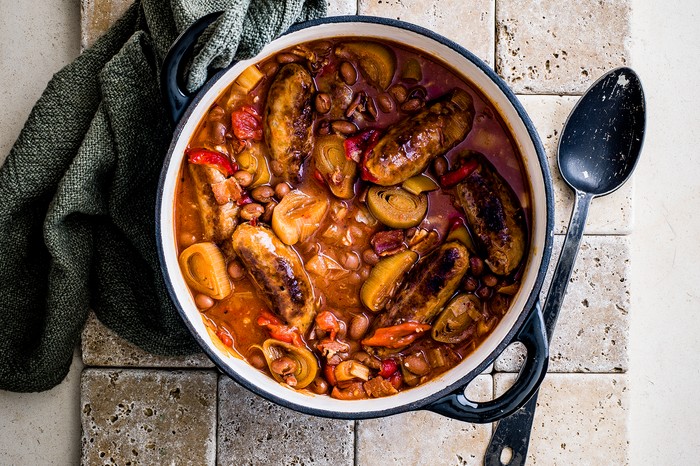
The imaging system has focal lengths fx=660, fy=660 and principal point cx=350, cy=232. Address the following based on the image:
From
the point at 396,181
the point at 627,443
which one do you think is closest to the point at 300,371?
the point at 396,181

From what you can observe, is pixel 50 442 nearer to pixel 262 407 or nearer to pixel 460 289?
pixel 262 407

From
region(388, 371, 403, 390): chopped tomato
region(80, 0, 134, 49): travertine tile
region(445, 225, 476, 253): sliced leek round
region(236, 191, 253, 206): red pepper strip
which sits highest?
region(80, 0, 134, 49): travertine tile

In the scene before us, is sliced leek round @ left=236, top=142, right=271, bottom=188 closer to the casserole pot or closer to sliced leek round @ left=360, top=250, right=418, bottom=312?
the casserole pot

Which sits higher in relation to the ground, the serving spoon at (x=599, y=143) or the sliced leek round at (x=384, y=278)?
the serving spoon at (x=599, y=143)

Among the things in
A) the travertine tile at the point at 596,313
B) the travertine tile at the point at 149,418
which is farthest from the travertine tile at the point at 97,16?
the travertine tile at the point at 596,313

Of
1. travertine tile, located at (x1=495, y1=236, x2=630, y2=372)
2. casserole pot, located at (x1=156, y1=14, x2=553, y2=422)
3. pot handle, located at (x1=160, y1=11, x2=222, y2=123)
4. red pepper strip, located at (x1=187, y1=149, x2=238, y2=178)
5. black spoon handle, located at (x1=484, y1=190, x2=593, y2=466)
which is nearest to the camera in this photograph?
pot handle, located at (x1=160, y1=11, x2=222, y2=123)

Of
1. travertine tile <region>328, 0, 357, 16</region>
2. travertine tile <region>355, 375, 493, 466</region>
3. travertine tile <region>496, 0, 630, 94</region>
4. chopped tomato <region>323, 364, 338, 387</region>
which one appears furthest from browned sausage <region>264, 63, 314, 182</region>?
travertine tile <region>355, 375, 493, 466</region>

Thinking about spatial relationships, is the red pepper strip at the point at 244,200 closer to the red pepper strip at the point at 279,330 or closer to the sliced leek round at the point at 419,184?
the red pepper strip at the point at 279,330

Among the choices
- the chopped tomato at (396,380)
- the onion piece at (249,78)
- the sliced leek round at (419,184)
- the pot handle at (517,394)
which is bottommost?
the chopped tomato at (396,380)

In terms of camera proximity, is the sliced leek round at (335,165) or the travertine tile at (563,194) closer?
the sliced leek round at (335,165)
